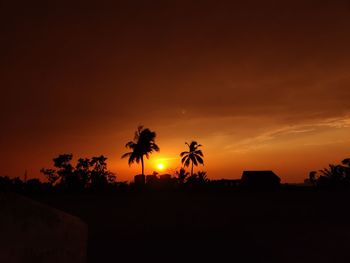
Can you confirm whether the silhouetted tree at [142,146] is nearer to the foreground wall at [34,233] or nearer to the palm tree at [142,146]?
the palm tree at [142,146]

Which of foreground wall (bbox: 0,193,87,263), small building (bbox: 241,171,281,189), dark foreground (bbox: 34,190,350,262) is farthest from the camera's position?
small building (bbox: 241,171,281,189)

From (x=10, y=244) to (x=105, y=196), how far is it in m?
10.5

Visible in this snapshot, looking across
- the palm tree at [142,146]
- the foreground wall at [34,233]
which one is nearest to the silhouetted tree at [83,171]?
the palm tree at [142,146]

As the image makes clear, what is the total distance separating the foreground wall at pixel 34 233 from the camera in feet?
13.0

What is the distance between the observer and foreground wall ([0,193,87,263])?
3.97 metres

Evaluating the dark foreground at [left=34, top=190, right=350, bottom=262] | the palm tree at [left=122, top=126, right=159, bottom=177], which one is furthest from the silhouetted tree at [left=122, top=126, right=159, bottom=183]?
the dark foreground at [left=34, top=190, right=350, bottom=262]

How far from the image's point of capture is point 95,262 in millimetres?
10930

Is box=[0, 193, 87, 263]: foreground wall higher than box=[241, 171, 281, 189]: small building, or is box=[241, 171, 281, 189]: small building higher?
box=[241, 171, 281, 189]: small building

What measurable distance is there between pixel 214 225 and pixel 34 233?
10.8 meters

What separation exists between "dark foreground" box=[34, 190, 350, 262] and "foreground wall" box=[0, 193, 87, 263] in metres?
7.07

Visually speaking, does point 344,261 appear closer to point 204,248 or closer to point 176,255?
point 204,248

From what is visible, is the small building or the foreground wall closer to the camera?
the foreground wall

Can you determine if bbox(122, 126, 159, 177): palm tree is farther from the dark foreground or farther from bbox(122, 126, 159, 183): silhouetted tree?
the dark foreground

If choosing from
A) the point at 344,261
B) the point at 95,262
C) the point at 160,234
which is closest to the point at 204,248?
the point at 160,234
